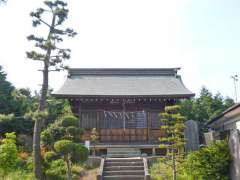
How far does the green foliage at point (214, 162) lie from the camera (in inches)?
407

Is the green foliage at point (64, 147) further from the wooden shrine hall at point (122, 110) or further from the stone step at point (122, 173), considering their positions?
the wooden shrine hall at point (122, 110)

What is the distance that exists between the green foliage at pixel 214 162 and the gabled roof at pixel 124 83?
21.4 feet

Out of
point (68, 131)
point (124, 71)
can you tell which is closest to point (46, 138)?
point (68, 131)

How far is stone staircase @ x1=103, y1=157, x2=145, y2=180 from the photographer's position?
12367 millimetres

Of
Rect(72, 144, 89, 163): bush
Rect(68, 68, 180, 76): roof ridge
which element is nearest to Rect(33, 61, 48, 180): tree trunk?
Rect(72, 144, 89, 163): bush

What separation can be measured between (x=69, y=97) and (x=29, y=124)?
647cm

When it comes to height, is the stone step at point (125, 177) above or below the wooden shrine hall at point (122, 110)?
below

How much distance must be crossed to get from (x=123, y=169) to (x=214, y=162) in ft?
13.6

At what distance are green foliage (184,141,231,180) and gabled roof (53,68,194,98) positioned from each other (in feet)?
21.4

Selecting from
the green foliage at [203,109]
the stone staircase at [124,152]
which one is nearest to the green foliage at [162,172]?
the stone staircase at [124,152]

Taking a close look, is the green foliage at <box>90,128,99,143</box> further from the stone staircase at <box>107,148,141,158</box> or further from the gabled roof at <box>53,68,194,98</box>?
the gabled roof at <box>53,68,194,98</box>

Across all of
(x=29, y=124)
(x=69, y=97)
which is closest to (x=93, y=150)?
(x=69, y=97)

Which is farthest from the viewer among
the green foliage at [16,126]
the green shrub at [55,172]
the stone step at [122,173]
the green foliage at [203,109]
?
the green foliage at [203,109]

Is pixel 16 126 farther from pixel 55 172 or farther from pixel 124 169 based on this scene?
pixel 124 169
